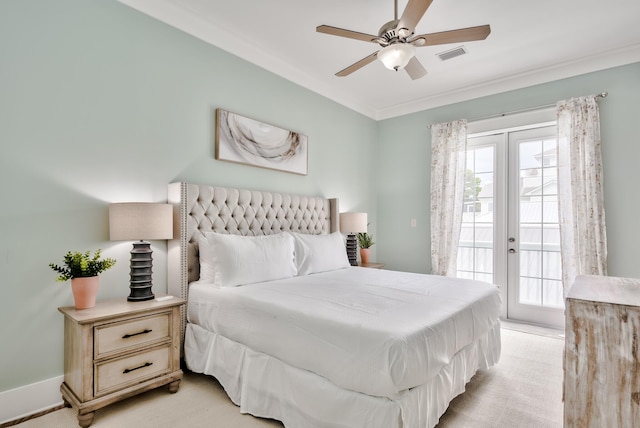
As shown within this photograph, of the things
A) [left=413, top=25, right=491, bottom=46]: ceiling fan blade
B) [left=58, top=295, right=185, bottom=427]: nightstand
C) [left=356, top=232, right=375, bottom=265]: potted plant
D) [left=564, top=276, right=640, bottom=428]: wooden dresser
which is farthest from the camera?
[left=356, top=232, right=375, bottom=265]: potted plant

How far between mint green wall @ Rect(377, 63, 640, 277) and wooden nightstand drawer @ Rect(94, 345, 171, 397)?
353 centimetres

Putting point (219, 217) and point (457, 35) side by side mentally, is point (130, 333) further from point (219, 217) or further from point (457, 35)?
point (457, 35)

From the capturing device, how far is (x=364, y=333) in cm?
155

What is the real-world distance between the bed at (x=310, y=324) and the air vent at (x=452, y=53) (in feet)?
7.57

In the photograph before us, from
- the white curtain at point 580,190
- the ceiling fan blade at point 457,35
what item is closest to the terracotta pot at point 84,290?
the ceiling fan blade at point 457,35

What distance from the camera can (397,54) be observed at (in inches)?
88.8

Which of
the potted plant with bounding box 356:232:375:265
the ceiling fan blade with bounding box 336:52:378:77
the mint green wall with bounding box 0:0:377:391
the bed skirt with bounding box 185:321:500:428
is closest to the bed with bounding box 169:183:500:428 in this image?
the bed skirt with bounding box 185:321:500:428

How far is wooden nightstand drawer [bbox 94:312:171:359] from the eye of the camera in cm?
192

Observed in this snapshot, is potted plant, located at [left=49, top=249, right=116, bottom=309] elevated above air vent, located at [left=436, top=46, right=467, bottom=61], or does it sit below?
below

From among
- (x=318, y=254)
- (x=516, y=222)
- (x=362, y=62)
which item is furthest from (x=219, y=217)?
(x=516, y=222)

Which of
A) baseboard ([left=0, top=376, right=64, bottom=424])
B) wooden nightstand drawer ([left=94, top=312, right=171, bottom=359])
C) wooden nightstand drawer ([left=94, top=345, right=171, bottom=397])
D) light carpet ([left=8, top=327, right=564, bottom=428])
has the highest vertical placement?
wooden nightstand drawer ([left=94, top=312, right=171, bottom=359])

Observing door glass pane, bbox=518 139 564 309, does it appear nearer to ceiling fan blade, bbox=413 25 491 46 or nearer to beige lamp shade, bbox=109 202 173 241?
ceiling fan blade, bbox=413 25 491 46

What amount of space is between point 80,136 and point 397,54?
227 centimetres

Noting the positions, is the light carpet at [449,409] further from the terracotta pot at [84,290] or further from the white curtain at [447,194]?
the white curtain at [447,194]
